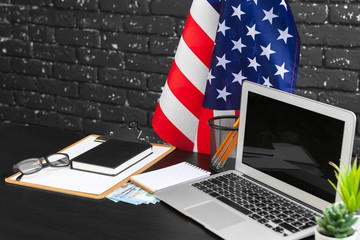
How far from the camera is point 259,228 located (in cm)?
104

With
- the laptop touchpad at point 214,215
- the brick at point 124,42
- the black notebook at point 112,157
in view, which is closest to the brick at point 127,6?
the brick at point 124,42

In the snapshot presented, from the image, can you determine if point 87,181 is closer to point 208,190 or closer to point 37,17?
point 208,190

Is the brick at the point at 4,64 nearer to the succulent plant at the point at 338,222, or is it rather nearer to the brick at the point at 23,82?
the brick at the point at 23,82

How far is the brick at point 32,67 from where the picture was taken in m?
2.63

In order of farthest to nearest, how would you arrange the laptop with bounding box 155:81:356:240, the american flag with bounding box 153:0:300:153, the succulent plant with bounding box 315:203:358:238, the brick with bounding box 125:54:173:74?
the brick with bounding box 125:54:173:74 → the american flag with bounding box 153:0:300:153 → the laptop with bounding box 155:81:356:240 → the succulent plant with bounding box 315:203:358:238

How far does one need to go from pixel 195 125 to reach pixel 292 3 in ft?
2.52

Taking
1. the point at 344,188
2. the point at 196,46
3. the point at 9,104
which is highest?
the point at 196,46

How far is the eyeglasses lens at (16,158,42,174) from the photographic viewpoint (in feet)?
4.39

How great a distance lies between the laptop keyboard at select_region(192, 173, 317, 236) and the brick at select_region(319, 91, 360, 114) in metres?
0.96

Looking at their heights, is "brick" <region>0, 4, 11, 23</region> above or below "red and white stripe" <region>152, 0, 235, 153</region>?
above

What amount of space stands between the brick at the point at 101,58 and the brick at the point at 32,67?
22 centimetres

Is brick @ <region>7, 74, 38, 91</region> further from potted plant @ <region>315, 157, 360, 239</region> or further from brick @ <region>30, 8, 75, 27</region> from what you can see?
potted plant @ <region>315, 157, 360, 239</region>

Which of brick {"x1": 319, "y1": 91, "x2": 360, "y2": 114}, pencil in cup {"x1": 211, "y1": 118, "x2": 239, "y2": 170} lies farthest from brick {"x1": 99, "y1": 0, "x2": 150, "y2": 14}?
pencil in cup {"x1": 211, "y1": 118, "x2": 239, "y2": 170}

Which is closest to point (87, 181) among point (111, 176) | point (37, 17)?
point (111, 176)
